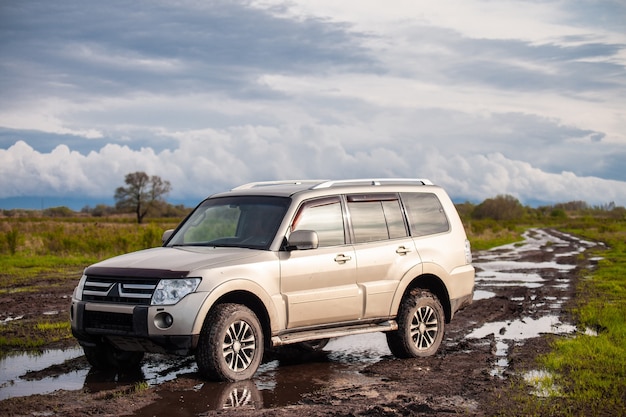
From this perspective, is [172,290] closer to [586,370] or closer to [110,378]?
[110,378]

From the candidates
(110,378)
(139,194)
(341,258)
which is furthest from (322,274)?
(139,194)

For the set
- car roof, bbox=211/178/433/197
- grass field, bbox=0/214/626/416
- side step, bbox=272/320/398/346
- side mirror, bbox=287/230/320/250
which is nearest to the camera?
grass field, bbox=0/214/626/416

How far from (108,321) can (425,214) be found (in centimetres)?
442

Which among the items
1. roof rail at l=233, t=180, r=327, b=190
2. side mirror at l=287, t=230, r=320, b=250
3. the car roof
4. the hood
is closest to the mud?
the hood

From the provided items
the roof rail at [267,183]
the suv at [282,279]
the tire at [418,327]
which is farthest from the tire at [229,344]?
the roof rail at [267,183]

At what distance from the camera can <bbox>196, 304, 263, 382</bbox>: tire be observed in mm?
7906

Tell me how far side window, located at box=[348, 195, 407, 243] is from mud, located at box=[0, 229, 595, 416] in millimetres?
1559

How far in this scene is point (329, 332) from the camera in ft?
29.7

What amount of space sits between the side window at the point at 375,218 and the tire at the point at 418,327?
2.79 feet

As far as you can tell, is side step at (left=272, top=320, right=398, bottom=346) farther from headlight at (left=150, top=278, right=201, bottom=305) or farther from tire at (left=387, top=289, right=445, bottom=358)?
headlight at (left=150, top=278, right=201, bottom=305)

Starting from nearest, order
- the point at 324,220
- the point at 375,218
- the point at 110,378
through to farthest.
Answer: the point at 110,378, the point at 324,220, the point at 375,218

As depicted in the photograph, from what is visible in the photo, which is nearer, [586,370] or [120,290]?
[120,290]

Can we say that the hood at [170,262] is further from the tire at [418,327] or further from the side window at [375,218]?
the tire at [418,327]

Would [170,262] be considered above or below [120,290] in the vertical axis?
above
